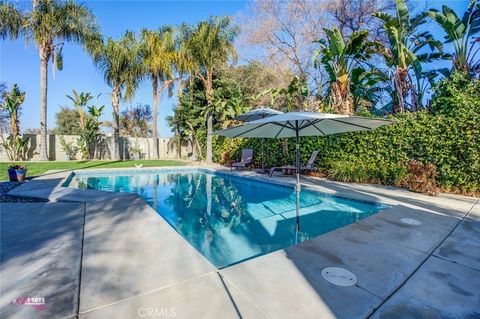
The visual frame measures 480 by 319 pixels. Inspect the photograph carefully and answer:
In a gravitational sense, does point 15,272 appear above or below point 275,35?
below

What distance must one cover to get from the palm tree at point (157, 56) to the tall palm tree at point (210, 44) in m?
2.47

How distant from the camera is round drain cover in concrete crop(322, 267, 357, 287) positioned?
8.61 ft

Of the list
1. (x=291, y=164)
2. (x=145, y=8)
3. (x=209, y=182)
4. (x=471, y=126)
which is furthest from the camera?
(x=145, y=8)

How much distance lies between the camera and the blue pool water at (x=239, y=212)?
15.2 feet

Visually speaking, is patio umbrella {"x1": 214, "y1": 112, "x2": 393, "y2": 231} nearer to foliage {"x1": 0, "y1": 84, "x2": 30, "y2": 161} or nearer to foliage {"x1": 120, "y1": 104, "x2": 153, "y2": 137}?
foliage {"x1": 0, "y1": 84, "x2": 30, "y2": 161}

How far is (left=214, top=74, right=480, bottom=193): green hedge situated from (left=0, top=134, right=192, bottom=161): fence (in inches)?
636

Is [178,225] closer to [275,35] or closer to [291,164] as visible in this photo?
[291,164]

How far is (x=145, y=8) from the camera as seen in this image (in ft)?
51.7

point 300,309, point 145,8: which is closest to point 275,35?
point 145,8

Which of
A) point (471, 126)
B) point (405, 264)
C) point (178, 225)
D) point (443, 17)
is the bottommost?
point (178, 225)

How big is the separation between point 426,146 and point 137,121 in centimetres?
3382

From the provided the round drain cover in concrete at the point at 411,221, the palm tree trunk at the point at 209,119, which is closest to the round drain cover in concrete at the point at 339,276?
the round drain cover in concrete at the point at 411,221

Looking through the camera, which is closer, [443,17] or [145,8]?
[443,17]

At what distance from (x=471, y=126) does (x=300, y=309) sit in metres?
8.50
